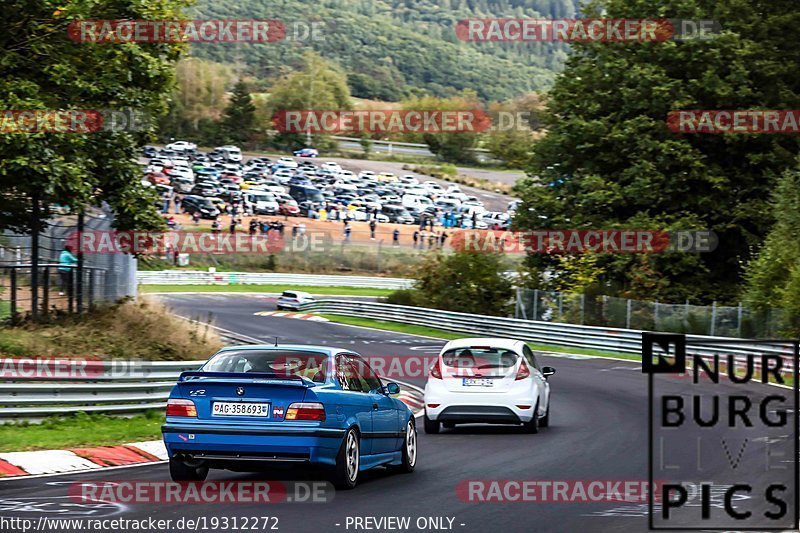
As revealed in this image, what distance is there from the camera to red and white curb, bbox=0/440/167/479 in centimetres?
1308

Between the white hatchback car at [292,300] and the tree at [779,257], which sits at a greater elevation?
the tree at [779,257]

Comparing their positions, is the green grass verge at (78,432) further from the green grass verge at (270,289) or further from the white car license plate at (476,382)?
the green grass verge at (270,289)

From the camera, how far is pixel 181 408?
11.4 meters

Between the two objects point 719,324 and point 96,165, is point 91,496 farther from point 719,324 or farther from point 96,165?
point 719,324

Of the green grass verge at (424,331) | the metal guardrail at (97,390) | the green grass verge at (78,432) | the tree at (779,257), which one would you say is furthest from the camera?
the green grass verge at (424,331)

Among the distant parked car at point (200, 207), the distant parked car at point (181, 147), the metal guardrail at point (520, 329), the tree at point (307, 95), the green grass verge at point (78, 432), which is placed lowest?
the metal guardrail at point (520, 329)

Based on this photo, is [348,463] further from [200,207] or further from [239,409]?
[200,207]

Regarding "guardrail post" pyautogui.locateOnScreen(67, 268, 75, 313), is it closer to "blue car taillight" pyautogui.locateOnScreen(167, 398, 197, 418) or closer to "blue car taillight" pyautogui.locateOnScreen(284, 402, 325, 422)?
"blue car taillight" pyautogui.locateOnScreen(167, 398, 197, 418)

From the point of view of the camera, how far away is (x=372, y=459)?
12328 millimetres

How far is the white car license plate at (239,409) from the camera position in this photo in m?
11.2

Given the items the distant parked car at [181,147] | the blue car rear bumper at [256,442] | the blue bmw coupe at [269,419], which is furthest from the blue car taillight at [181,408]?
the distant parked car at [181,147]

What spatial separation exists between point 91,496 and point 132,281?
686 inches

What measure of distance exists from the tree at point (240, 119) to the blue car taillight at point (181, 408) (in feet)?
378

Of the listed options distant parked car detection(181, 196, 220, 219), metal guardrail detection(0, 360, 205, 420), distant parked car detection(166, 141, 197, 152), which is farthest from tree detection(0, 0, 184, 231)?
distant parked car detection(166, 141, 197, 152)
